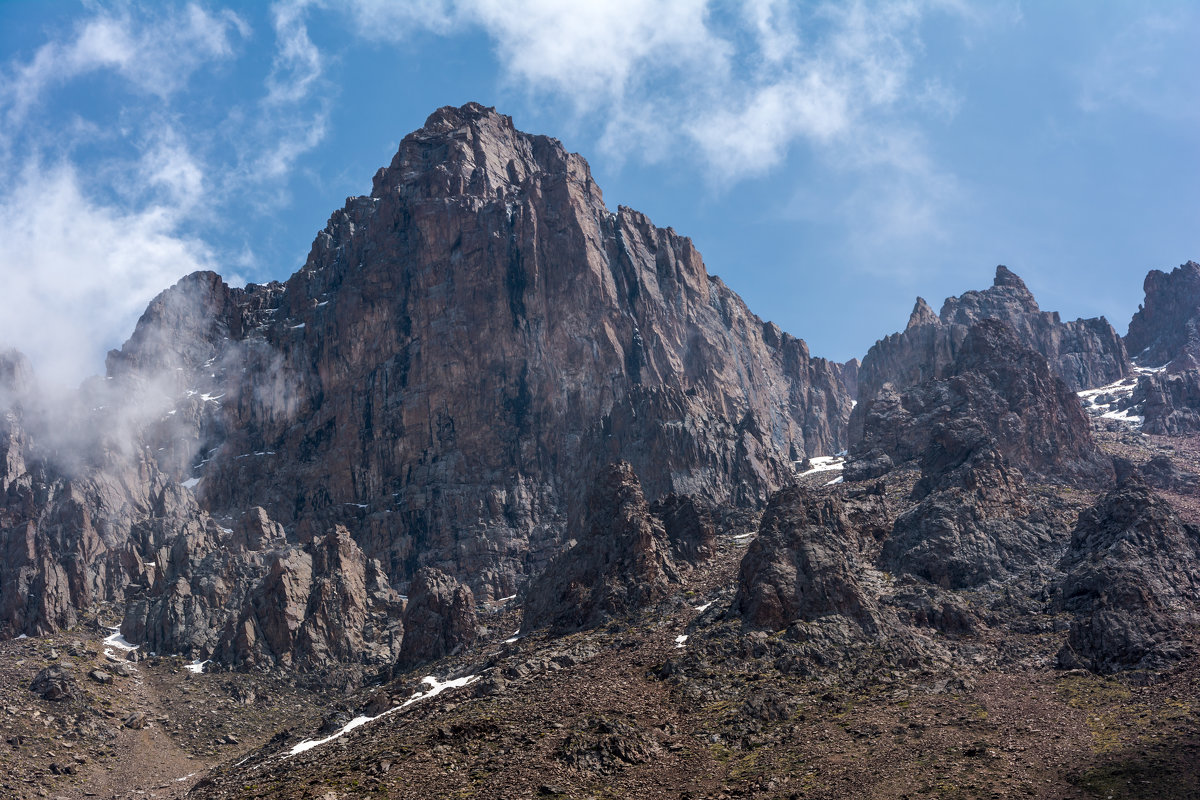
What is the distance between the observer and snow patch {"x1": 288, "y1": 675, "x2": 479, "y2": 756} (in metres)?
125

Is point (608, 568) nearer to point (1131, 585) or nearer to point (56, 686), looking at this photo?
point (1131, 585)

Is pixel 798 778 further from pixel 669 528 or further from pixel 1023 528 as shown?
pixel 669 528

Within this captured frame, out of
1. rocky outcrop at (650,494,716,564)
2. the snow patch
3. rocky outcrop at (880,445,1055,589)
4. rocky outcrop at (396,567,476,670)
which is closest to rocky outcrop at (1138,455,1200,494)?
rocky outcrop at (880,445,1055,589)

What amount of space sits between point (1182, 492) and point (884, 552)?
2926 inches

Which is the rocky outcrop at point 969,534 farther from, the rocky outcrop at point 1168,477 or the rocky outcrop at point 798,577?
the rocky outcrop at point 1168,477

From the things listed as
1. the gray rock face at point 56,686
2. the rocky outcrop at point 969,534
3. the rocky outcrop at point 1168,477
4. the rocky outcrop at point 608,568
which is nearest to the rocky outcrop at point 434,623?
the rocky outcrop at point 608,568

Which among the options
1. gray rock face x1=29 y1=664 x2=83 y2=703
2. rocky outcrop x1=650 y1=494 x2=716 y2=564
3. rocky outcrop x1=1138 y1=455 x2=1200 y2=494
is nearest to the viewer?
gray rock face x1=29 y1=664 x2=83 y2=703

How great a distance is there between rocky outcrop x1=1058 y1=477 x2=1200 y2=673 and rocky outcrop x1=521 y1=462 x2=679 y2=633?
54201 millimetres

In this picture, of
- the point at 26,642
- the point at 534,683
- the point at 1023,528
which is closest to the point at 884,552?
the point at 1023,528

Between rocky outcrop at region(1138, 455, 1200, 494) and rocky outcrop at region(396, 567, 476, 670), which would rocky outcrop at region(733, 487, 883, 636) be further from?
rocky outcrop at region(1138, 455, 1200, 494)

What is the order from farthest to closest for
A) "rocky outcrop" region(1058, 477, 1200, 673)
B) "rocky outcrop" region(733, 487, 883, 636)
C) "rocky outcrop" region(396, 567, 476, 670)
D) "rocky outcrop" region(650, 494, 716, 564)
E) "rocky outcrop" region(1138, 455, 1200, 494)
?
1. "rocky outcrop" region(1138, 455, 1200, 494)
2. "rocky outcrop" region(650, 494, 716, 564)
3. "rocky outcrop" region(396, 567, 476, 670)
4. "rocky outcrop" region(733, 487, 883, 636)
5. "rocky outcrop" region(1058, 477, 1200, 673)

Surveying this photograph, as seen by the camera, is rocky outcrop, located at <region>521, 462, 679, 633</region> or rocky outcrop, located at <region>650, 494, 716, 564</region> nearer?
rocky outcrop, located at <region>521, 462, 679, 633</region>

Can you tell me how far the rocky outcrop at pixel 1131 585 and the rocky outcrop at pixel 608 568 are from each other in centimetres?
5420

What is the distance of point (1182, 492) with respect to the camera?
187 m
